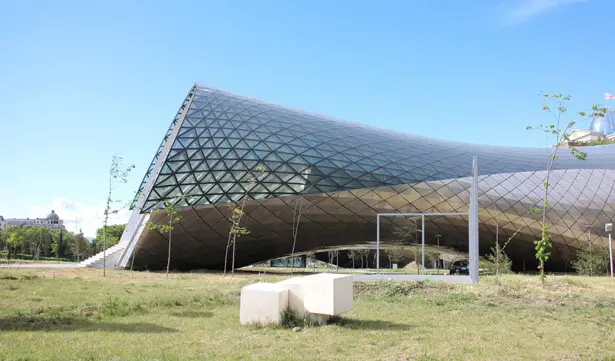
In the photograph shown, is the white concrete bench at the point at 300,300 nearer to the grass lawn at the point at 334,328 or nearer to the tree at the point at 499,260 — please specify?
the grass lawn at the point at 334,328

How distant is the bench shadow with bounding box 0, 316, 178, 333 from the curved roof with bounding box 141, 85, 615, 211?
28.6 meters

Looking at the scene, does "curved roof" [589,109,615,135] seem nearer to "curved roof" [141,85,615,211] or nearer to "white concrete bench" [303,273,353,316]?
"curved roof" [141,85,615,211]

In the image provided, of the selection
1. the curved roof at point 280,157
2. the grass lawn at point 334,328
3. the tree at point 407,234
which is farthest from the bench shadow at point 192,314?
the tree at point 407,234

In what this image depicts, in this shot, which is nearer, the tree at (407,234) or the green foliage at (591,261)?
the green foliage at (591,261)

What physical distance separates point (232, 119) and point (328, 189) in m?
11.7

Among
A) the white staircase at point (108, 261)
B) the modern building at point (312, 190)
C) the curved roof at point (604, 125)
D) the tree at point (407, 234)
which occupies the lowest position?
the white staircase at point (108, 261)

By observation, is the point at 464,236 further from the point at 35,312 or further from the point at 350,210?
the point at 35,312

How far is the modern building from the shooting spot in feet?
139

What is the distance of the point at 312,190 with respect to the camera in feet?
141

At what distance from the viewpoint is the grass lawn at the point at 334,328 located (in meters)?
9.23

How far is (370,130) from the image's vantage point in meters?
55.6

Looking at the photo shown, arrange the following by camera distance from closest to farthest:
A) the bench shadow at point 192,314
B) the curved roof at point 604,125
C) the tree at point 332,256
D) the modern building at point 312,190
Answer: the bench shadow at point 192,314
the modern building at point 312,190
the tree at point 332,256
the curved roof at point 604,125

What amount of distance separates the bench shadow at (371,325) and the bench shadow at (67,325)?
408 centimetres

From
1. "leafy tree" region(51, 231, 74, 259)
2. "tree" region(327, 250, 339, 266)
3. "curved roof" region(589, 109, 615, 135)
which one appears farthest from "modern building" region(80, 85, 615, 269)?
"curved roof" region(589, 109, 615, 135)
